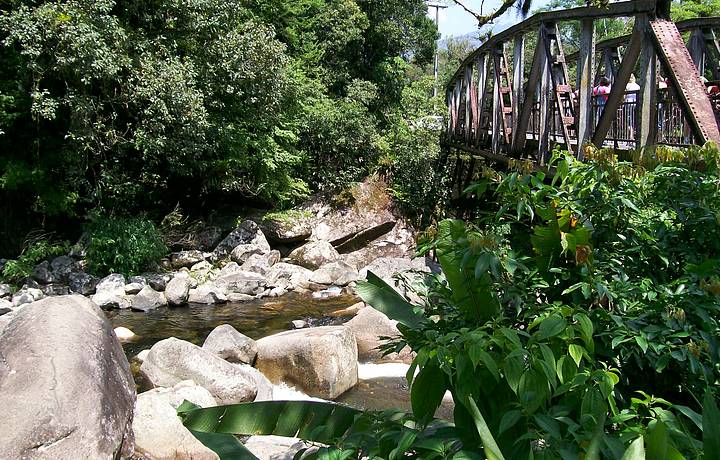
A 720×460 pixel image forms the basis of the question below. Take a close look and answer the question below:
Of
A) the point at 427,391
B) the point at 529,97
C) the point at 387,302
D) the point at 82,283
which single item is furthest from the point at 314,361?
the point at 82,283

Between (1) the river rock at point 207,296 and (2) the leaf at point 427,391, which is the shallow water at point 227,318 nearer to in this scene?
(1) the river rock at point 207,296

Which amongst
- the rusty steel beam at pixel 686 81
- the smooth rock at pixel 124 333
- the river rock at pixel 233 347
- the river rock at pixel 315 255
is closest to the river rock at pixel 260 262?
the river rock at pixel 315 255

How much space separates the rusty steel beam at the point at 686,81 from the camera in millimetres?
4469

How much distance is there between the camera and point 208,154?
1661 cm

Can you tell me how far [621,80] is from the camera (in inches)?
224

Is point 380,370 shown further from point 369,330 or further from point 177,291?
point 177,291

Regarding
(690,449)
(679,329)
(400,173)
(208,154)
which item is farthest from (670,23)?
(400,173)

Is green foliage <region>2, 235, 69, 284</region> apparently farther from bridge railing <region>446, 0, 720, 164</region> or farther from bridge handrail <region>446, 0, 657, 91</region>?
bridge handrail <region>446, 0, 657, 91</region>

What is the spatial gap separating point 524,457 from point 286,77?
50.4 ft

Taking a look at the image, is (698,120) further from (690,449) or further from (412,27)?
(412,27)

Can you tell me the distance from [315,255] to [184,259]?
141 inches

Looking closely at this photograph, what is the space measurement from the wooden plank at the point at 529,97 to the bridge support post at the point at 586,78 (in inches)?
36.1

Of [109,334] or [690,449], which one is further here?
[109,334]

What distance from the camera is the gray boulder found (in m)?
16.2
